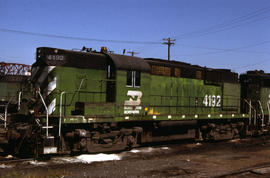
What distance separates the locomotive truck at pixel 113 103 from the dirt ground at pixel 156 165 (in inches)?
25.9

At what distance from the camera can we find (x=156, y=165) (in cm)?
902

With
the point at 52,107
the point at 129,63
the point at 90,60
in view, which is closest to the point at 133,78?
the point at 129,63

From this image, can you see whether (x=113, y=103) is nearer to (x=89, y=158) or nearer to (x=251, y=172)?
(x=89, y=158)

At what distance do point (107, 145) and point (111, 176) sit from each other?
9.72 feet

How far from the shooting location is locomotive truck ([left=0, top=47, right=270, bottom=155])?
31.8 ft

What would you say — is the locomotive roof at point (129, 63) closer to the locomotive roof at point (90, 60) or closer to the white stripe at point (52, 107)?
the locomotive roof at point (90, 60)

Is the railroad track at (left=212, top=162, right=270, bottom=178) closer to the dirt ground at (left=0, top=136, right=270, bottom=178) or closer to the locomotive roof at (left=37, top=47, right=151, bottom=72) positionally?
the dirt ground at (left=0, top=136, right=270, bottom=178)

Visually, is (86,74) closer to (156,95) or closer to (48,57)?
(48,57)

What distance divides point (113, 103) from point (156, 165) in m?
2.71

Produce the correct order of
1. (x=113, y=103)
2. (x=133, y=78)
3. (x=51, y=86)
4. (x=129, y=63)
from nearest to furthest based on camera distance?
(x=51, y=86) < (x=113, y=103) < (x=129, y=63) < (x=133, y=78)

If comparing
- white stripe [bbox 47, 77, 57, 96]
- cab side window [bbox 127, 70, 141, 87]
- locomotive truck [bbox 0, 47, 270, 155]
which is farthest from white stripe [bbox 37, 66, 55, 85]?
cab side window [bbox 127, 70, 141, 87]

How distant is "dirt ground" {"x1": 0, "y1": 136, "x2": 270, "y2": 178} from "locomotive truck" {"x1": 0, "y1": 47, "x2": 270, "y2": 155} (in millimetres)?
659

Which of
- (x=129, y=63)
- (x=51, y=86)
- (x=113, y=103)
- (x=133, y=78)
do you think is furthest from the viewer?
(x=133, y=78)

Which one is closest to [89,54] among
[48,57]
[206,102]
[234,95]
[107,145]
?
[48,57]
